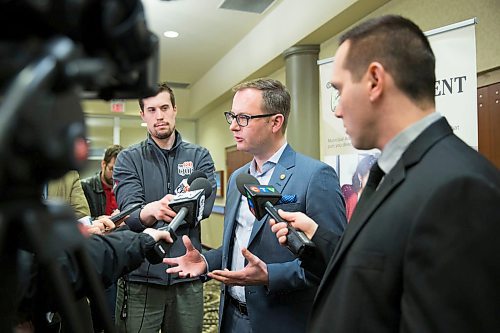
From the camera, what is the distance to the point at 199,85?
7.54 m

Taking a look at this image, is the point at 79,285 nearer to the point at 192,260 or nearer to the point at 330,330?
the point at 330,330

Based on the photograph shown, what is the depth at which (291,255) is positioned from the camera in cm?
154

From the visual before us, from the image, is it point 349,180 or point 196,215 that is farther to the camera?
point 349,180

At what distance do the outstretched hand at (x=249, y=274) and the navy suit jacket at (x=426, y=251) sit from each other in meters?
0.50

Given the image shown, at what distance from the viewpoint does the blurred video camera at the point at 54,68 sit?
0.35 meters

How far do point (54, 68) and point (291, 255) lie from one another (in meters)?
1.29

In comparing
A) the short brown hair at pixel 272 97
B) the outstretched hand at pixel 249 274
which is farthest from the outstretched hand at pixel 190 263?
the short brown hair at pixel 272 97

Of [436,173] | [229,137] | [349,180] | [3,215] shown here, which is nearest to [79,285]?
[3,215]

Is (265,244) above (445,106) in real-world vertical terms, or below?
below

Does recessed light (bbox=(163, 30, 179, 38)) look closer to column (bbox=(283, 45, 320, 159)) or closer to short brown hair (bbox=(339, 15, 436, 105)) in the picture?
column (bbox=(283, 45, 320, 159))

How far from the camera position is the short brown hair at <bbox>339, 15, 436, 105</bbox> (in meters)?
0.92

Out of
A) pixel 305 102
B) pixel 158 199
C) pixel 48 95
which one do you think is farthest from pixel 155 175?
pixel 305 102

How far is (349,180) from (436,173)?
2.04 meters

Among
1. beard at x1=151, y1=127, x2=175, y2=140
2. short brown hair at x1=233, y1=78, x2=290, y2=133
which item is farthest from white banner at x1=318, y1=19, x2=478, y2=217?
beard at x1=151, y1=127, x2=175, y2=140
